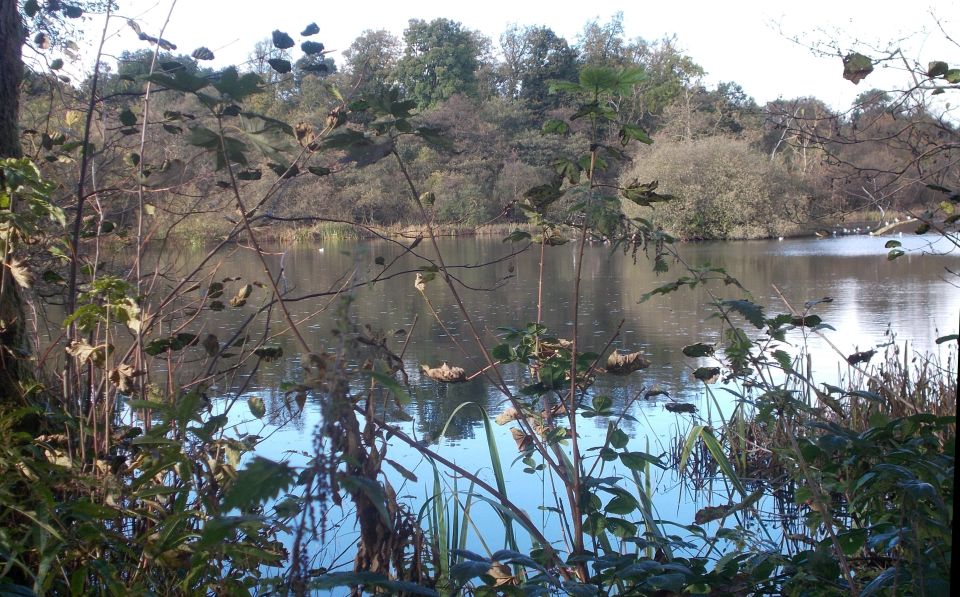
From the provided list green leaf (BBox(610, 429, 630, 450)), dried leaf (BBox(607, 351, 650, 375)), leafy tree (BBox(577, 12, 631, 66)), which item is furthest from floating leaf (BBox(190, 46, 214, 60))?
leafy tree (BBox(577, 12, 631, 66))

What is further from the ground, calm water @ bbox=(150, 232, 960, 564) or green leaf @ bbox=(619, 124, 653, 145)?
green leaf @ bbox=(619, 124, 653, 145)

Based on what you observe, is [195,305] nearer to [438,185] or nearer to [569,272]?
[438,185]

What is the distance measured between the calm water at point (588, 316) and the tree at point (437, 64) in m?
1.93

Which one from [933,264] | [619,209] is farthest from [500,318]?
[933,264]

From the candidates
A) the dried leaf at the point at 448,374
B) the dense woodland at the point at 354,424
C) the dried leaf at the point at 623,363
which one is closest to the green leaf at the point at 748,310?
the dense woodland at the point at 354,424

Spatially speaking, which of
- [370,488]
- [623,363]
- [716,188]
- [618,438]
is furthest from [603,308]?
[716,188]

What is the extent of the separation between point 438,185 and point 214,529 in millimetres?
9787

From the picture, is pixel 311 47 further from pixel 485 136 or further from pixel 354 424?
pixel 485 136

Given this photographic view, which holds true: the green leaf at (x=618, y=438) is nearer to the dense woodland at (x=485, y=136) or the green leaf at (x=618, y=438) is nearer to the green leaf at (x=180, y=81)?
the dense woodland at (x=485, y=136)

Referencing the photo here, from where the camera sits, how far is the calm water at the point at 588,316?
3.59 m

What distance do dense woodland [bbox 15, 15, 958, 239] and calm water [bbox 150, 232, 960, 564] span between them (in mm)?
Answer: 346

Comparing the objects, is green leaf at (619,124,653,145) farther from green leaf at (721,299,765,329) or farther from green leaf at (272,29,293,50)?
green leaf at (272,29,293,50)

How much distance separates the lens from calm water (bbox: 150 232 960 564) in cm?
359

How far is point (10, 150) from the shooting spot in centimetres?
202
